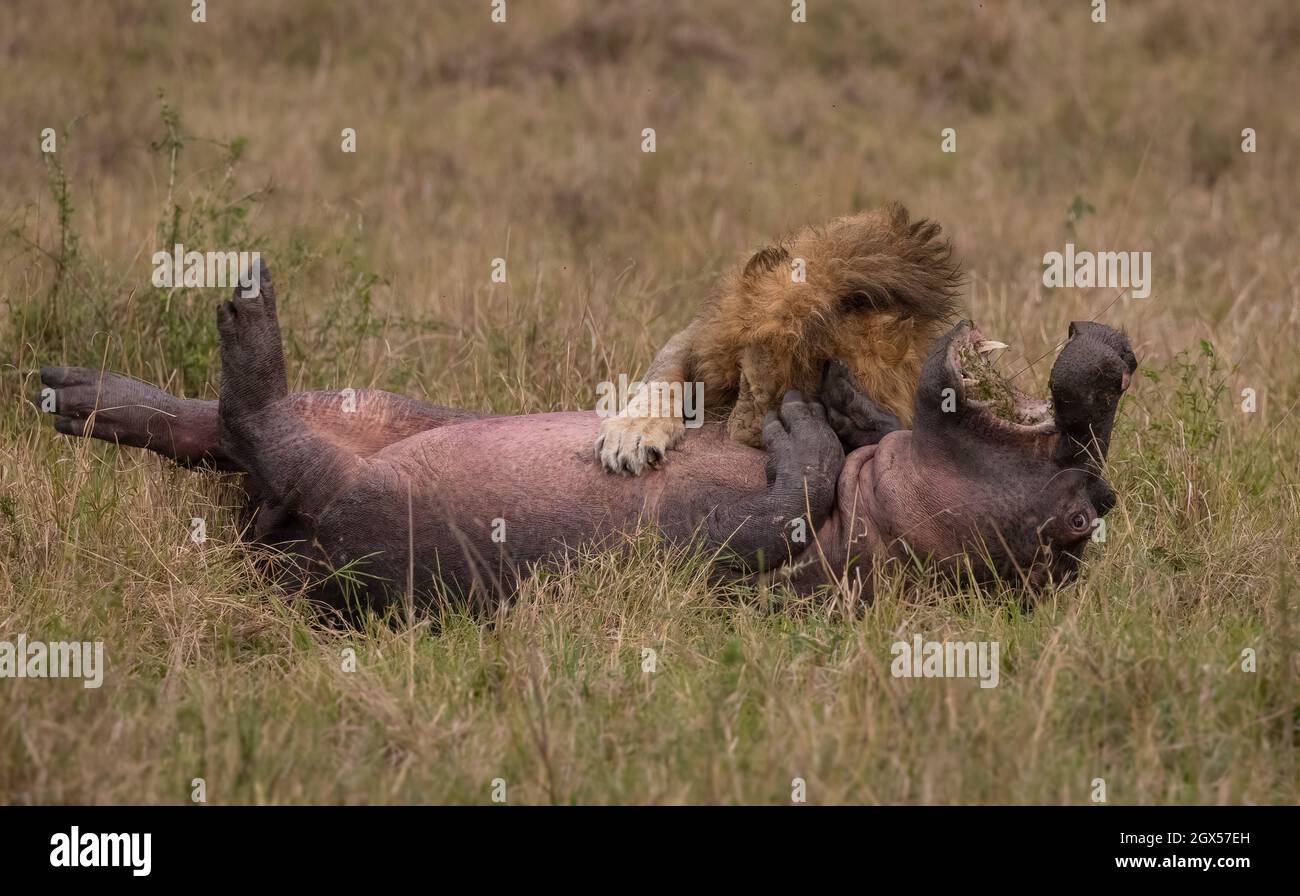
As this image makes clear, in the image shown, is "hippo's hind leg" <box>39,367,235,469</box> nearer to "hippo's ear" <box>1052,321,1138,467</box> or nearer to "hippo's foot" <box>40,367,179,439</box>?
"hippo's foot" <box>40,367,179,439</box>

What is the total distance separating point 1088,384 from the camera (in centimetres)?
404

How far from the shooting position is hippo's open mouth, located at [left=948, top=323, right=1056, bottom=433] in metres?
4.22

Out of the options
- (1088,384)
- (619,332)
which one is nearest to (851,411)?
(1088,384)

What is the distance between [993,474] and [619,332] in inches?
97.6

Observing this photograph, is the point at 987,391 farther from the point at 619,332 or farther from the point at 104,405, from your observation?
the point at 104,405

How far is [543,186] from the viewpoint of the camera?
32.0ft

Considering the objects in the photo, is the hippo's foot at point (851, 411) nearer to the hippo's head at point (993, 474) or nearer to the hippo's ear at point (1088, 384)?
the hippo's head at point (993, 474)

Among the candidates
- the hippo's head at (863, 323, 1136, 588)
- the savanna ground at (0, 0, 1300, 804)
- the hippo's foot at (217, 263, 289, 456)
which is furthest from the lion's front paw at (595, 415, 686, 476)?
the hippo's foot at (217, 263, 289, 456)

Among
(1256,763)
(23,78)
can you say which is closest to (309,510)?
(1256,763)

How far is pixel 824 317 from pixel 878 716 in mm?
1308

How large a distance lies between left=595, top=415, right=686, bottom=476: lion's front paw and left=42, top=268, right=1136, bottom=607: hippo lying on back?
40 mm

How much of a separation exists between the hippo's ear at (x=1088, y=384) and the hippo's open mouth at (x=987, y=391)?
89 mm

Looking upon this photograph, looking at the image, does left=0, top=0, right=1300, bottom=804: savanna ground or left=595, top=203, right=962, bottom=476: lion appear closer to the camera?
left=0, top=0, right=1300, bottom=804: savanna ground

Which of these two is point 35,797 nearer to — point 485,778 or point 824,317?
point 485,778
